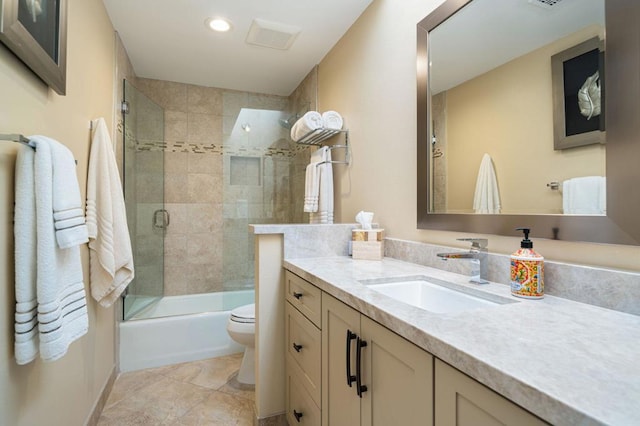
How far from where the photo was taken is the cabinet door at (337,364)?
96 centimetres

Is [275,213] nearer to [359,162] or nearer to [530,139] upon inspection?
[359,162]

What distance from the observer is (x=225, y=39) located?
2.41 metres

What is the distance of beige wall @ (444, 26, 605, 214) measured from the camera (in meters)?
0.97

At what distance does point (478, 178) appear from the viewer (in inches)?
49.8

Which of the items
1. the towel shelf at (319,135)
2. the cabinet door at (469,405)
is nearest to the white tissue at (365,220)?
the towel shelf at (319,135)

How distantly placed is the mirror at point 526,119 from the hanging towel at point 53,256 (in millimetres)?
1390

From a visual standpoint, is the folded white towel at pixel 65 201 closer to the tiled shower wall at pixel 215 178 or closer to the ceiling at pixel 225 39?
the ceiling at pixel 225 39

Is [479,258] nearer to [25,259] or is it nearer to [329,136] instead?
[25,259]

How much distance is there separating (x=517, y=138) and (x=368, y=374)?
0.91 m

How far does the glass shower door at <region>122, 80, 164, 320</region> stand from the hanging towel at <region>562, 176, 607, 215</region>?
2.75 m

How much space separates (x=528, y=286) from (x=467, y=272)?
31 cm

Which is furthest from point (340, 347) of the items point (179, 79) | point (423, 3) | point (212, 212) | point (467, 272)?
point (179, 79)

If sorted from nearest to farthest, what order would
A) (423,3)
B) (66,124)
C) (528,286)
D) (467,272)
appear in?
(528,286) → (467,272) → (66,124) → (423,3)

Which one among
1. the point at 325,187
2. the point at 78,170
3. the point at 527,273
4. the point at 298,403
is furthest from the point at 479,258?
the point at 78,170
